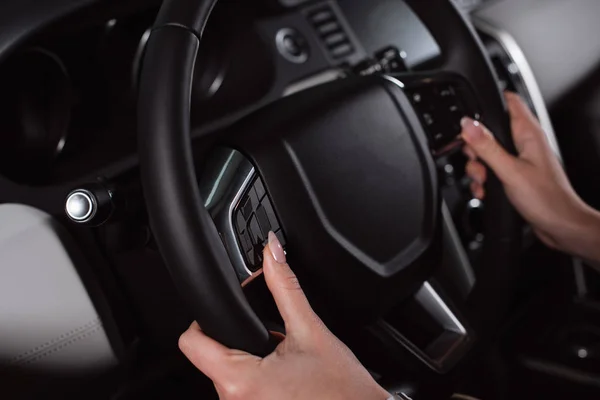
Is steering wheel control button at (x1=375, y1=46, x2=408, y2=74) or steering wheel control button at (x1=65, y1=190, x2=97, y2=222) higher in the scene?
steering wheel control button at (x1=65, y1=190, x2=97, y2=222)

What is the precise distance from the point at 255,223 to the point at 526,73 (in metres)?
0.70

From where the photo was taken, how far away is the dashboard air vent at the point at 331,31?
115cm

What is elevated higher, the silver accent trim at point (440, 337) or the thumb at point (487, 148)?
the thumb at point (487, 148)

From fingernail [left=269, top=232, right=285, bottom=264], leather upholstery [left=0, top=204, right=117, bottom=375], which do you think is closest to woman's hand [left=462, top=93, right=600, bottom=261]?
fingernail [left=269, top=232, right=285, bottom=264]

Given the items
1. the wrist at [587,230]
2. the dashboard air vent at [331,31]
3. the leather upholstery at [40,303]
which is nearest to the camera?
the leather upholstery at [40,303]

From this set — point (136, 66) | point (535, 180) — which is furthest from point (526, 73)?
point (136, 66)

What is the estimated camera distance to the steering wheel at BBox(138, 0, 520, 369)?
0.60 m

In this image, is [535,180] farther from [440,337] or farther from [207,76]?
[207,76]

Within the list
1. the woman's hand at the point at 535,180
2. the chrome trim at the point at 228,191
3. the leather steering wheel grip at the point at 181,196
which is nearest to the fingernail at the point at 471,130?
the woman's hand at the point at 535,180

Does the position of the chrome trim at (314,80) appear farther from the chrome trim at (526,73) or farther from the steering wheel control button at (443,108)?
the chrome trim at (526,73)

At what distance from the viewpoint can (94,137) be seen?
3.28 ft

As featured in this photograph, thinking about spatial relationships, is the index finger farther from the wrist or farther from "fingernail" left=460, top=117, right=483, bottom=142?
the wrist

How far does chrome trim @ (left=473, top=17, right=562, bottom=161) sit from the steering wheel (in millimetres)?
335

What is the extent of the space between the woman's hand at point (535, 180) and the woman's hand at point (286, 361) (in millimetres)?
386
